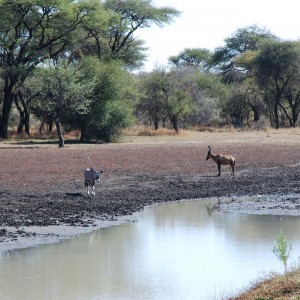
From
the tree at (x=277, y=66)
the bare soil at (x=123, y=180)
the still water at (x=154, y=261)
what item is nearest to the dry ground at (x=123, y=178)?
the bare soil at (x=123, y=180)

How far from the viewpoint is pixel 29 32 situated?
189 feet

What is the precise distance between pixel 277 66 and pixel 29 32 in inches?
1059

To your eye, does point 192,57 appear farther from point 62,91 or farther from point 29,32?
point 62,91

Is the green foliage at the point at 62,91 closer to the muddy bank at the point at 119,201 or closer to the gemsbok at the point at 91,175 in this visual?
the muddy bank at the point at 119,201

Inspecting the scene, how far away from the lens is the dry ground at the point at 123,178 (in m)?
21.5

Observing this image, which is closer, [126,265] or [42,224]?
[126,265]

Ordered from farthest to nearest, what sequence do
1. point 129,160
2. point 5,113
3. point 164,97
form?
point 164,97 → point 5,113 → point 129,160

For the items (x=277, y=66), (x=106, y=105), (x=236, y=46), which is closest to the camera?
(x=106, y=105)

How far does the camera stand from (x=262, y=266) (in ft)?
49.3

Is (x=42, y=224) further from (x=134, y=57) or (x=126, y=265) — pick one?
(x=134, y=57)

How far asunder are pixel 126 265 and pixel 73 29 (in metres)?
44.8

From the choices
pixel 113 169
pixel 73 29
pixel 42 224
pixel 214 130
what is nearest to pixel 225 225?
pixel 42 224

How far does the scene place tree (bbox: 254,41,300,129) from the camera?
71.8 m

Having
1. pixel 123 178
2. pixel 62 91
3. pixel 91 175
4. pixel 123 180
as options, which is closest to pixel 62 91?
pixel 62 91
